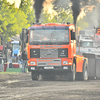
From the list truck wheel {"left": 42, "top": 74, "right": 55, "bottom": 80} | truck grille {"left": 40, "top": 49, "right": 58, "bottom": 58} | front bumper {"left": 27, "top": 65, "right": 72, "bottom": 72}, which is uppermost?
truck grille {"left": 40, "top": 49, "right": 58, "bottom": 58}

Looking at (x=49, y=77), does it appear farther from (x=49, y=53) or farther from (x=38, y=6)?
(x=38, y=6)

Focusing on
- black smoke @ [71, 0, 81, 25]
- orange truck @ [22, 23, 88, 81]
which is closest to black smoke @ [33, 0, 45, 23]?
black smoke @ [71, 0, 81, 25]

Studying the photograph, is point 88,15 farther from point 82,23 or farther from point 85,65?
point 85,65

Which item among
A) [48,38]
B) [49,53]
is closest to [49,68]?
[49,53]

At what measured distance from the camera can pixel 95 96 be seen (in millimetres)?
12109

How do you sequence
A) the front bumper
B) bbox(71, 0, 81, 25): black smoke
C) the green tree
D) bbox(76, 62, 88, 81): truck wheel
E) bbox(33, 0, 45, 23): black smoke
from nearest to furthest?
1. the front bumper
2. bbox(76, 62, 88, 81): truck wheel
3. bbox(33, 0, 45, 23): black smoke
4. bbox(71, 0, 81, 25): black smoke
5. the green tree

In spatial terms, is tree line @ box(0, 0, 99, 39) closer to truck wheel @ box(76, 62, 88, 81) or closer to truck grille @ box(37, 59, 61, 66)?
truck wheel @ box(76, 62, 88, 81)

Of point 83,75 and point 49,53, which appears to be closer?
point 49,53

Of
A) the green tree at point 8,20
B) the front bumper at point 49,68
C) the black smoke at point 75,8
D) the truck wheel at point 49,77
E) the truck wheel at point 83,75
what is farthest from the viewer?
the green tree at point 8,20

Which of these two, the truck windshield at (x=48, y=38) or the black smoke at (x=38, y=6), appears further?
the black smoke at (x=38, y=6)

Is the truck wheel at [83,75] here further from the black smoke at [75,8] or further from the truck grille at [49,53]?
the black smoke at [75,8]

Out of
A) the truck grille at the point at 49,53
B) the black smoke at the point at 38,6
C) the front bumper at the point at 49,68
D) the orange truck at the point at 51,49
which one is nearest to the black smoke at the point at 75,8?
the black smoke at the point at 38,6

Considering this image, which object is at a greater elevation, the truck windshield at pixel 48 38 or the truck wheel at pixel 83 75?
the truck windshield at pixel 48 38

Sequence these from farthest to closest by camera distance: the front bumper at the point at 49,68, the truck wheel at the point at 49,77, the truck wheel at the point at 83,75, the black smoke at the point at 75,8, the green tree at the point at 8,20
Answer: the green tree at the point at 8,20 < the black smoke at the point at 75,8 < the truck wheel at the point at 49,77 < the truck wheel at the point at 83,75 < the front bumper at the point at 49,68
